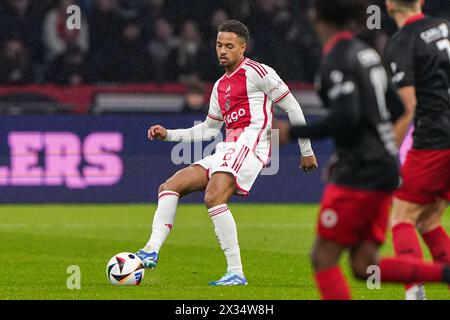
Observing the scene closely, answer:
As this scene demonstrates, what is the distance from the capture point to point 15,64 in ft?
58.1

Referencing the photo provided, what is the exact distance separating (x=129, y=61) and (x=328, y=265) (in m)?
12.6

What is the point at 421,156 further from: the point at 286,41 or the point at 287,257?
the point at 286,41

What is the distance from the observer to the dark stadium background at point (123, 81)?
16.2m

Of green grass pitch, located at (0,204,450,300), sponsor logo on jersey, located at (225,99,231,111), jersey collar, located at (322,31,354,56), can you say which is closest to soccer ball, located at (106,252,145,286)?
green grass pitch, located at (0,204,450,300)

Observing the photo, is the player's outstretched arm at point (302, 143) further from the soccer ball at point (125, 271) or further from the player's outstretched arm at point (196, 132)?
the soccer ball at point (125, 271)

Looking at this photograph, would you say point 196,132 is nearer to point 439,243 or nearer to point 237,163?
point 237,163

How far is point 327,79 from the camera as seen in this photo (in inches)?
223

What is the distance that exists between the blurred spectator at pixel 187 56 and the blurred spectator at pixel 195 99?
701 mm

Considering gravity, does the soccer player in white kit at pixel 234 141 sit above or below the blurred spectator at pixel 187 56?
below

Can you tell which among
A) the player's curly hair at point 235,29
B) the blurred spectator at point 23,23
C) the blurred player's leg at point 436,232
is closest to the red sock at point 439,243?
the blurred player's leg at point 436,232

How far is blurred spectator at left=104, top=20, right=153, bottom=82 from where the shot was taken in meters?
17.9

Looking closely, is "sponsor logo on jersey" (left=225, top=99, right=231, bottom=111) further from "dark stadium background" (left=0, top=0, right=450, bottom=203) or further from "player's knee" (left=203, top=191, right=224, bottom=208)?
"dark stadium background" (left=0, top=0, right=450, bottom=203)

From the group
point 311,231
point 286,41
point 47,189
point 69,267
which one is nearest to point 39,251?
point 69,267

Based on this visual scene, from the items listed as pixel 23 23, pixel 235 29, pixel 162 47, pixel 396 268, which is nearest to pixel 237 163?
pixel 235 29
